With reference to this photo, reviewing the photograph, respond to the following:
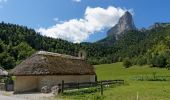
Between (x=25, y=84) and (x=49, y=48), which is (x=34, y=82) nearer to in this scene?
(x=25, y=84)

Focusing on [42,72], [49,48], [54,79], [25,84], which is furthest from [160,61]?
[42,72]

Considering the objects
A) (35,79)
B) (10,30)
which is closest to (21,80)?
(35,79)

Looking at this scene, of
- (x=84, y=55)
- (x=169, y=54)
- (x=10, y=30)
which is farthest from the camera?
(x=10, y=30)

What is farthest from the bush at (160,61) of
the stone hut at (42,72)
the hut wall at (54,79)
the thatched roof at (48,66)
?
the stone hut at (42,72)

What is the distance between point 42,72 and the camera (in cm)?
3350

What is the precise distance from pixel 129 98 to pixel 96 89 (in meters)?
8.36

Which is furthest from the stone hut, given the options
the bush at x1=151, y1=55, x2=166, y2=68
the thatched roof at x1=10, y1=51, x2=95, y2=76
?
the bush at x1=151, y1=55, x2=166, y2=68

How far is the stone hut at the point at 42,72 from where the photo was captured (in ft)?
111

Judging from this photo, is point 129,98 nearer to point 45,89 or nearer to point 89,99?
point 89,99

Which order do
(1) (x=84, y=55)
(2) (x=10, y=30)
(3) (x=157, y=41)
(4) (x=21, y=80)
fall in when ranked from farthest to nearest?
(3) (x=157, y=41) < (2) (x=10, y=30) < (1) (x=84, y=55) < (4) (x=21, y=80)

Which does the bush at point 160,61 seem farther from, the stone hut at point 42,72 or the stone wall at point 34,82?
the stone wall at point 34,82

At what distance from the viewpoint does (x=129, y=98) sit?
82.6 feet

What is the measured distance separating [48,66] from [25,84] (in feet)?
10.2

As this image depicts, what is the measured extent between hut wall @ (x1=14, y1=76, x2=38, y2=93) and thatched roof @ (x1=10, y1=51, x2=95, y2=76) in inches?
40.9
